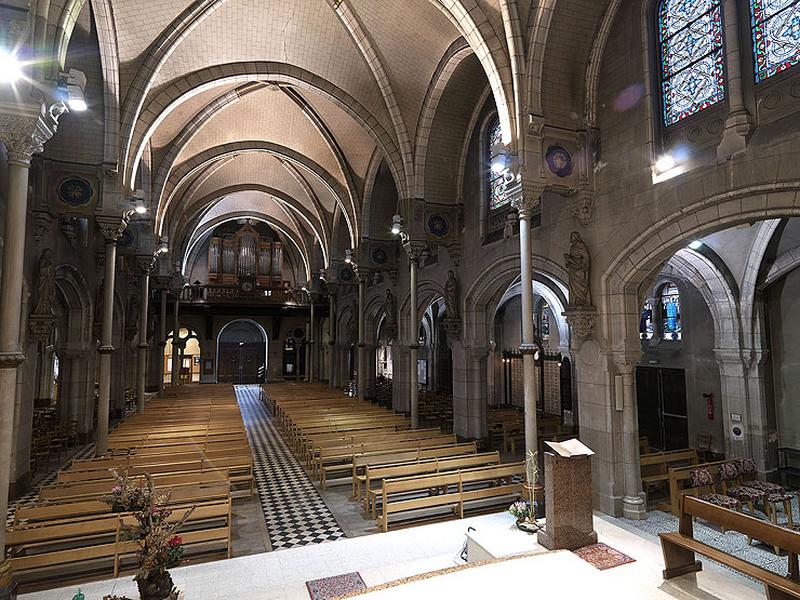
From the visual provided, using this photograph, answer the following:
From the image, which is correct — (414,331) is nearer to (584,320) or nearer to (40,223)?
(584,320)

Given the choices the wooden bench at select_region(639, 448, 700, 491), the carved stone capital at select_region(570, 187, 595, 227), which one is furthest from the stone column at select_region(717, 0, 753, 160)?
the wooden bench at select_region(639, 448, 700, 491)

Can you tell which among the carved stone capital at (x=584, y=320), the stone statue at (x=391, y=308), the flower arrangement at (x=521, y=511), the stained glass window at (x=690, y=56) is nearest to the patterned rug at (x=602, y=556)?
the flower arrangement at (x=521, y=511)

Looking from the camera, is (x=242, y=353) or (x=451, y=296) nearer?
(x=451, y=296)

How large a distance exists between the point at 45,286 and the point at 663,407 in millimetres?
15914

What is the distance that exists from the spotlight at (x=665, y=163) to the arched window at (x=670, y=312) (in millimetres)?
7041

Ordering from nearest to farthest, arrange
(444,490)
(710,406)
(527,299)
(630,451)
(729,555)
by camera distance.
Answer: (729,555), (630,451), (527,299), (444,490), (710,406)

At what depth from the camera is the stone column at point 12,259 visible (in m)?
5.30

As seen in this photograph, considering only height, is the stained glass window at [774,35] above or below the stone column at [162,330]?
above

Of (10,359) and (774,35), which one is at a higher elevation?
(774,35)

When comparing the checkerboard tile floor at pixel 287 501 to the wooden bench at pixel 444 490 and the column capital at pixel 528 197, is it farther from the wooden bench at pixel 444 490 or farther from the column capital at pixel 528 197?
the column capital at pixel 528 197

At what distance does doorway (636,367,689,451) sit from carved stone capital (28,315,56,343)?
1491 centimetres

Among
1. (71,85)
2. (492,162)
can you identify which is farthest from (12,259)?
(492,162)

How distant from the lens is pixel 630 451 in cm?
784

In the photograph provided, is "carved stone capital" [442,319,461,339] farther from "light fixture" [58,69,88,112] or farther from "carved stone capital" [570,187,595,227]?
"light fixture" [58,69,88,112]
